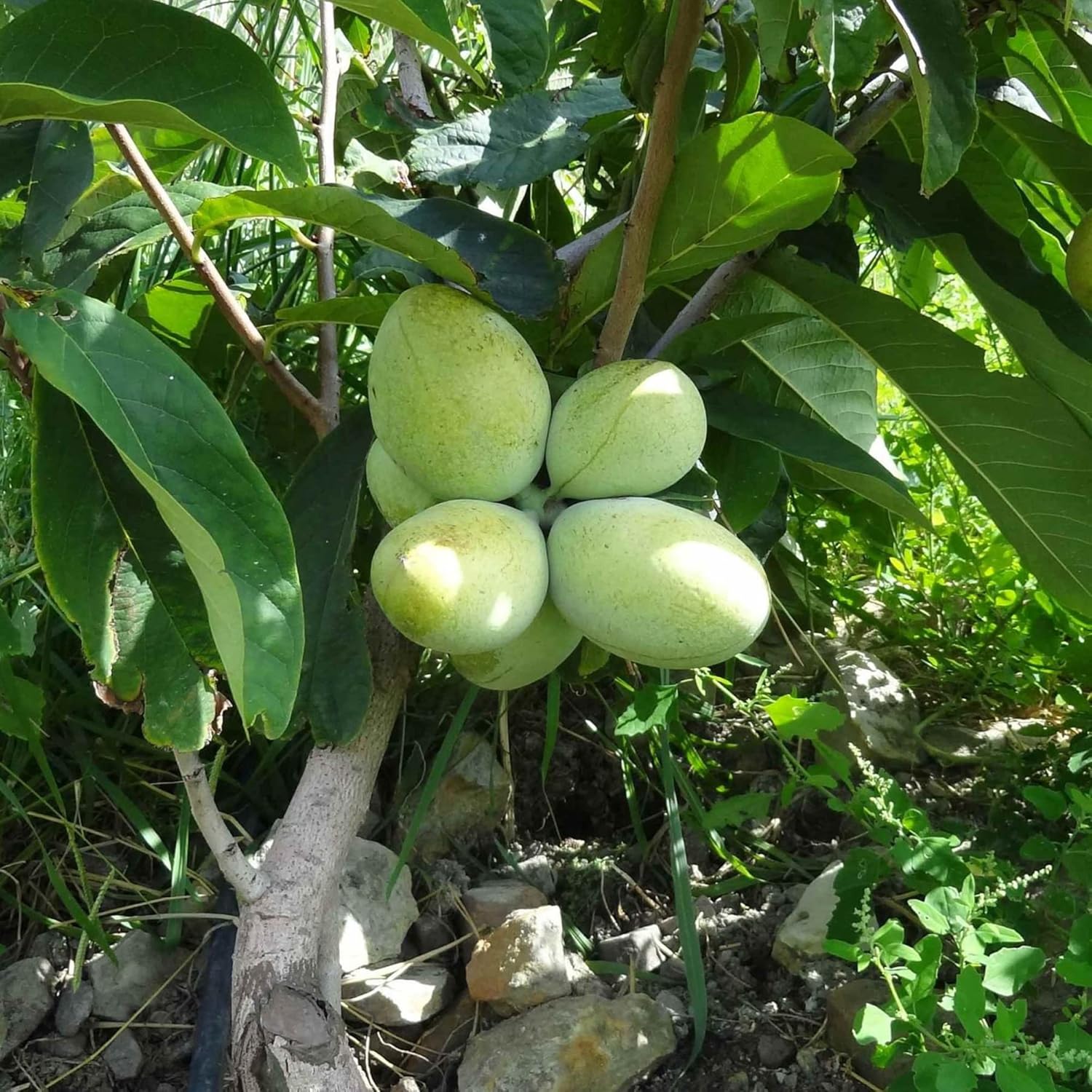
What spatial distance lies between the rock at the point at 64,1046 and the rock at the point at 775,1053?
88 centimetres

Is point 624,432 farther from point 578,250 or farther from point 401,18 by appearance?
point 578,250

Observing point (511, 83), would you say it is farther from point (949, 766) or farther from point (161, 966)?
point (949, 766)

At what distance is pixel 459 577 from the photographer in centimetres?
70

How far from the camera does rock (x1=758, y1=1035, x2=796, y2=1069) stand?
135 cm

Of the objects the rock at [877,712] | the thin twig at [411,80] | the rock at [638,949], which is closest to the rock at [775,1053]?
the rock at [638,949]

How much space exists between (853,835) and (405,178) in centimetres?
121

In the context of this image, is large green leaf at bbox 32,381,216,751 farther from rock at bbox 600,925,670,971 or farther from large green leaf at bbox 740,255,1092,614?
rock at bbox 600,925,670,971

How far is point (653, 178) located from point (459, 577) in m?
0.38

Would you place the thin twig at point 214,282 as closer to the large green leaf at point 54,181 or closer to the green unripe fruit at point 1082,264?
the large green leaf at point 54,181

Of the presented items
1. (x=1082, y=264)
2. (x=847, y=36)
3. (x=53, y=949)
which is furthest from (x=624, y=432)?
(x=53, y=949)

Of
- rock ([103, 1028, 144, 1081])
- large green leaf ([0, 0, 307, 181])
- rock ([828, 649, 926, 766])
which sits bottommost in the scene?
rock ([103, 1028, 144, 1081])

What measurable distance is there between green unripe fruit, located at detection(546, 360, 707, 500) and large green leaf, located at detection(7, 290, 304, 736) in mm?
222

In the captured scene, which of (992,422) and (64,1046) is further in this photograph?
(64,1046)

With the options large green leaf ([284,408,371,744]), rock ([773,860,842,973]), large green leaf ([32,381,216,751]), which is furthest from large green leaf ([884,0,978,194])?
rock ([773,860,842,973])
